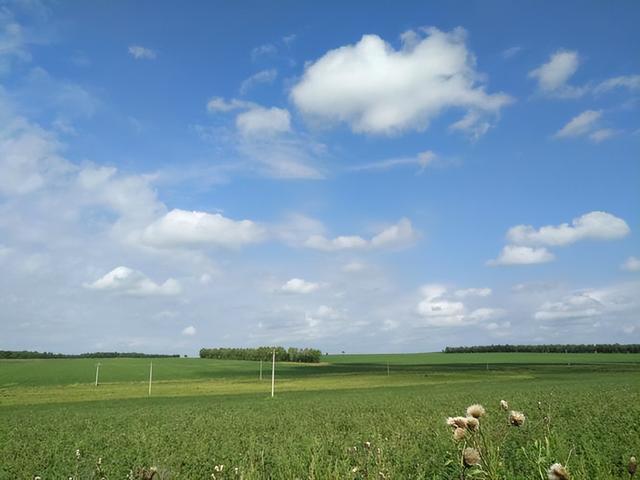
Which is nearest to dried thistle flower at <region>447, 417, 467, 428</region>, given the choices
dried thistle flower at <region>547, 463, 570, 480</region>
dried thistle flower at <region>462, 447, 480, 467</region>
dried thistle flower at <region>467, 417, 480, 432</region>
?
dried thistle flower at <region>467, 417, 480, 432</region>

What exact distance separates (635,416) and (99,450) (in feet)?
48.6

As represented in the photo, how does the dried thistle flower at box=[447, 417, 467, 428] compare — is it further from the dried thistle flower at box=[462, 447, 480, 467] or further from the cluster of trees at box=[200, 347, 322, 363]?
the cluster of trees at box=[200, 347, 322, 363]

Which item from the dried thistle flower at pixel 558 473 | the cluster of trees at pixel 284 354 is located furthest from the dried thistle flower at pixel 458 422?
the cluster of trees at pixel 284 354

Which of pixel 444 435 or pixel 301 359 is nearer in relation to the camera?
pixel 444 435

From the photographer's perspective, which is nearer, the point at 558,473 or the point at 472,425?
the point at 558,473

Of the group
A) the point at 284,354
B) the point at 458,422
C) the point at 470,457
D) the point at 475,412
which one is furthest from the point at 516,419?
the point at 284,354

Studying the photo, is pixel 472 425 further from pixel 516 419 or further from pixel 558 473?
pixel 558 473

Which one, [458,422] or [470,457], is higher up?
[458,422]

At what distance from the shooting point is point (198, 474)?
384 inches

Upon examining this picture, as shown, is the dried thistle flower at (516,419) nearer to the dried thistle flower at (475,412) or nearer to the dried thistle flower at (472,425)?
the dried thistle flower at (475,412)

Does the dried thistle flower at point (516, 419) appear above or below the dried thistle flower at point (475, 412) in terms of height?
below

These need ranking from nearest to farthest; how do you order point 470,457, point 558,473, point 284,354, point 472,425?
point 558,473
point 470,457
point 472,425
point 284,354

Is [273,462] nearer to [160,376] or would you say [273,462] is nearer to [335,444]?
[335,444]

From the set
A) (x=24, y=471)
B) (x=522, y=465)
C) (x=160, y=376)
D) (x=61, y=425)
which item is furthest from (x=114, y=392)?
(x=522, y=465)
